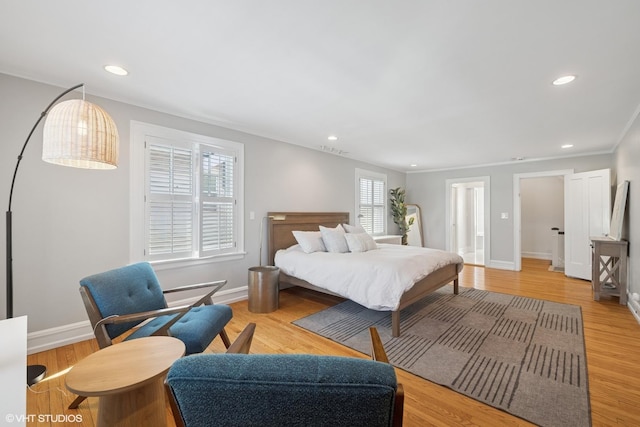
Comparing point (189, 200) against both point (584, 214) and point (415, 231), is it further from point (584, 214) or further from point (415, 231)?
point (584, 214)

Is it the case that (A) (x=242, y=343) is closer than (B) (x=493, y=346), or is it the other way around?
(A) (x=242, y=343)

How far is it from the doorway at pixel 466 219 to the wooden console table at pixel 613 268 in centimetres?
283

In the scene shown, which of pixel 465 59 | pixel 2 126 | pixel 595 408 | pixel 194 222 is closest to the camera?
pixel 595 408

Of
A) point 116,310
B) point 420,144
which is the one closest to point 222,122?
point 116,310

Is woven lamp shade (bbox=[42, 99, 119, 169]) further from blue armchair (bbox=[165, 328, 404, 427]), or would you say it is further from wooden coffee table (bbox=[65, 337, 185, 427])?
blue armchair (bbox=[165, 328, 404, 427])

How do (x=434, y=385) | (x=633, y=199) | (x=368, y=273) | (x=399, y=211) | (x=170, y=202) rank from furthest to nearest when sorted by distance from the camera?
1. (x=399, y=211)
2. (x=633, y=199)
3. (x=170, y=202)
4. (x=368, y=273)
5. (x=434, y=385)

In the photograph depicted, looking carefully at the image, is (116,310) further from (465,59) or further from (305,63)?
(465,59)

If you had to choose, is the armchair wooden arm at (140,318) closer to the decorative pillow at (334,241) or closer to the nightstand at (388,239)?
the decorative pillow at (334,241)

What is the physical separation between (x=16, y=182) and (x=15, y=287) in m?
0.92

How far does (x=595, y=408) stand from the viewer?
69.1 inches

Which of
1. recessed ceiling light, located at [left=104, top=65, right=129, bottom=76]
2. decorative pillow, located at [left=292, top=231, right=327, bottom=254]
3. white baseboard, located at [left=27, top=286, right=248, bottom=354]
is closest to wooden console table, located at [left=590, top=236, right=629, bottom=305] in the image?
decorative pillow, located at [left=292, top=231, right=327, bottom=254]

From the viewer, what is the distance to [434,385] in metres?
2.02

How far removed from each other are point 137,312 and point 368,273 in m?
2.12

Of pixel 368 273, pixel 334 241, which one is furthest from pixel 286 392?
pixel 334 241
